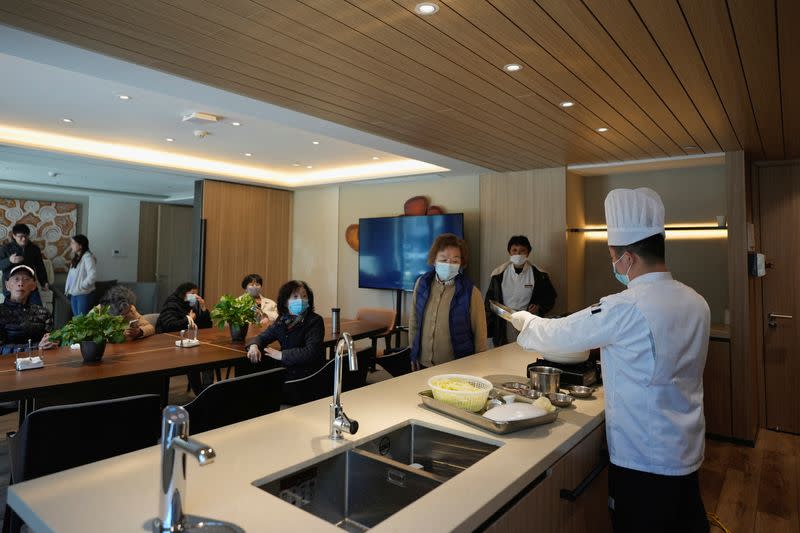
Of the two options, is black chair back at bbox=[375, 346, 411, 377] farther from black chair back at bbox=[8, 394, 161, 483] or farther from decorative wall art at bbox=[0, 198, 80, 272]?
decorative wall art at bbox=[0, 198, 80, 272]

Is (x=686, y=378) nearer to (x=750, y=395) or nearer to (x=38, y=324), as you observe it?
(x=750, y=395)

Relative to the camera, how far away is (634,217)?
1613 millimetres

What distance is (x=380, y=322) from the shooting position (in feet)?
17.4

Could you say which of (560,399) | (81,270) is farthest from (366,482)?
(81,270)

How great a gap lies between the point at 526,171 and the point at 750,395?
2.65 m

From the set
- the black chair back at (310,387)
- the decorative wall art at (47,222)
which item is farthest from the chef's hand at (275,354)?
the decorative wall art at (47,222)

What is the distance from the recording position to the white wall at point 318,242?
7.05 meters

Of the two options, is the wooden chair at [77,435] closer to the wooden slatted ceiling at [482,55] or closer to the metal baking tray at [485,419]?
the metal baking tray at [485,419]

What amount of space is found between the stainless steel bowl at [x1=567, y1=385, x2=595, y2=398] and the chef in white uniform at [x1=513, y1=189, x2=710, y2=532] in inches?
16.2

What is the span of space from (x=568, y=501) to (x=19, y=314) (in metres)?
3.58

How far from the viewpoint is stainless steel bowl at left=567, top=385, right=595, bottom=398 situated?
204cm

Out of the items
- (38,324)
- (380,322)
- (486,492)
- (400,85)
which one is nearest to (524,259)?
(380,322)

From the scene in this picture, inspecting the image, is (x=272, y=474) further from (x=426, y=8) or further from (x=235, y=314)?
(x=235, y=314)

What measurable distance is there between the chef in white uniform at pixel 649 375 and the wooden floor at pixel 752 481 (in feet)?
5.16
